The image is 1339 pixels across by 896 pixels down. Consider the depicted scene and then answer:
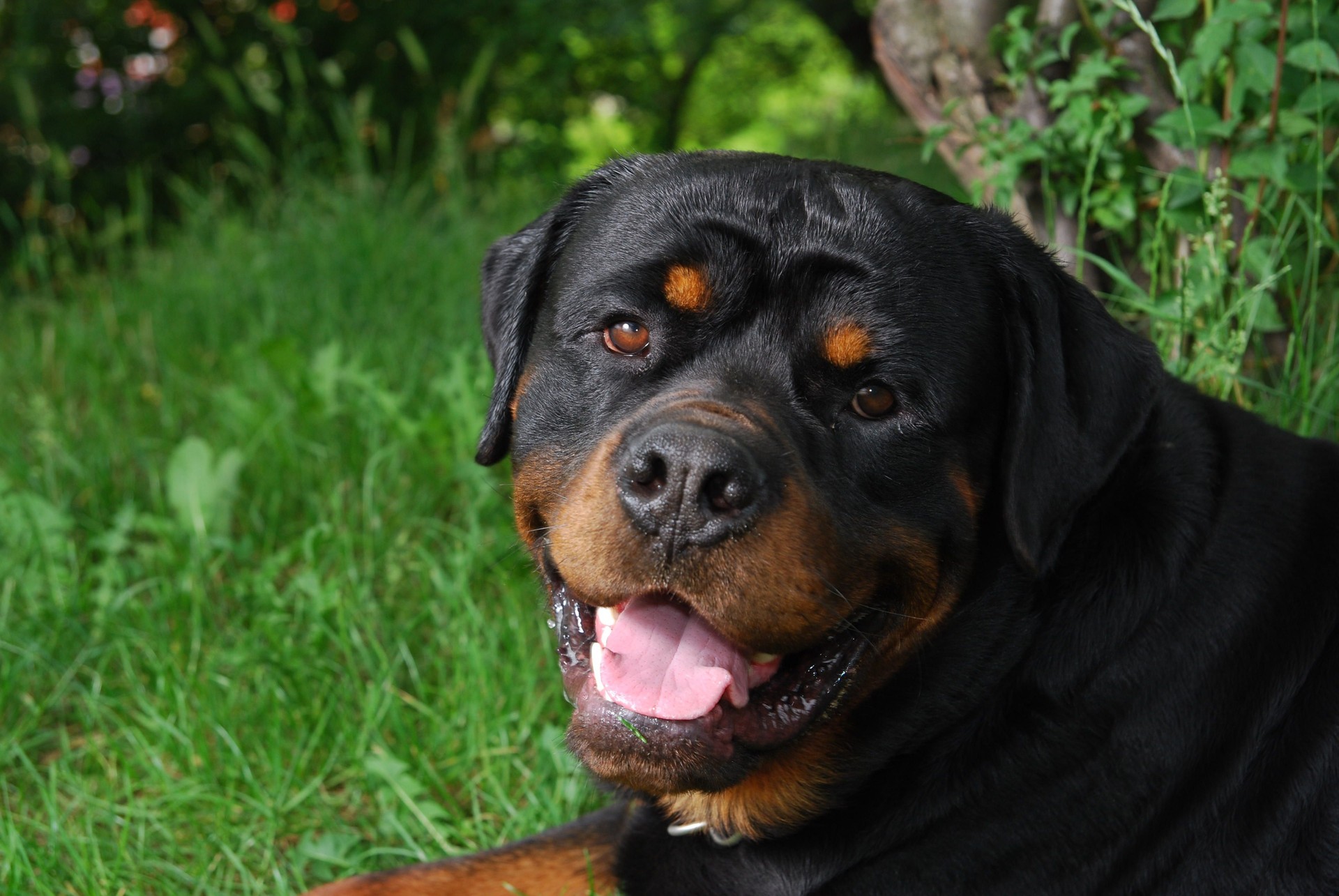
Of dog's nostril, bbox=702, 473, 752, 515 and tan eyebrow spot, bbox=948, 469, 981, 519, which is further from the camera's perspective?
tan eyebrow spot, bbox=948, 469, 981, 519

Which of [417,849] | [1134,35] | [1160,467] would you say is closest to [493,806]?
[417,849]

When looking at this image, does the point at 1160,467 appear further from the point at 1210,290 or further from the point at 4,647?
the point at 4,647

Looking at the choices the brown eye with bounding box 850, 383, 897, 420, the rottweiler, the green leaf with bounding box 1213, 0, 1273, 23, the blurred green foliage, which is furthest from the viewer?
the blurred green foliage

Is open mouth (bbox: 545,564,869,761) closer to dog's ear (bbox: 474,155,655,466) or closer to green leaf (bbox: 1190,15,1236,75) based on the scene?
dog's ear (bbox: 474,155,655,466)

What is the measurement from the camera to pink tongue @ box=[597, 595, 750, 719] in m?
1.98

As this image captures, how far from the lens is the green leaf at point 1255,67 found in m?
2.71

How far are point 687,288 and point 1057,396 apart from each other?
0.62 meters

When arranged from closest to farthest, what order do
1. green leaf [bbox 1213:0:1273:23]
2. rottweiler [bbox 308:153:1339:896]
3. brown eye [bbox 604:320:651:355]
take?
rottweiler [bbox 308:153:1339:896] → brown eye [bbox 604:320:651:355] → green leaf [bbox 1213:0:1273:23]

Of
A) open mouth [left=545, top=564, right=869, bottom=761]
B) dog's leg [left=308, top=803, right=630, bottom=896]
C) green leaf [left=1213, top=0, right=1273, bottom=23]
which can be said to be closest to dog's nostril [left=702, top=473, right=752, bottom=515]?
open mouth [left=545, top=564, right=869, bottom=761]

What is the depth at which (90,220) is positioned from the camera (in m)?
7.05

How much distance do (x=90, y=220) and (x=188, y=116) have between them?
841mm

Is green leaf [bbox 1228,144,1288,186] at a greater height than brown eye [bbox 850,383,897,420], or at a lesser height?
lesser

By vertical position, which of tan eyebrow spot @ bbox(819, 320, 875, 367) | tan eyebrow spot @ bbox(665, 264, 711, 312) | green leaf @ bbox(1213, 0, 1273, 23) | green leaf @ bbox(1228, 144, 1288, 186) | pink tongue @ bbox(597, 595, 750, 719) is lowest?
pink tongue @ bbox(597, 595, 750, 719)

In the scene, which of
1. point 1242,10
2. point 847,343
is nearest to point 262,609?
point 847,343
